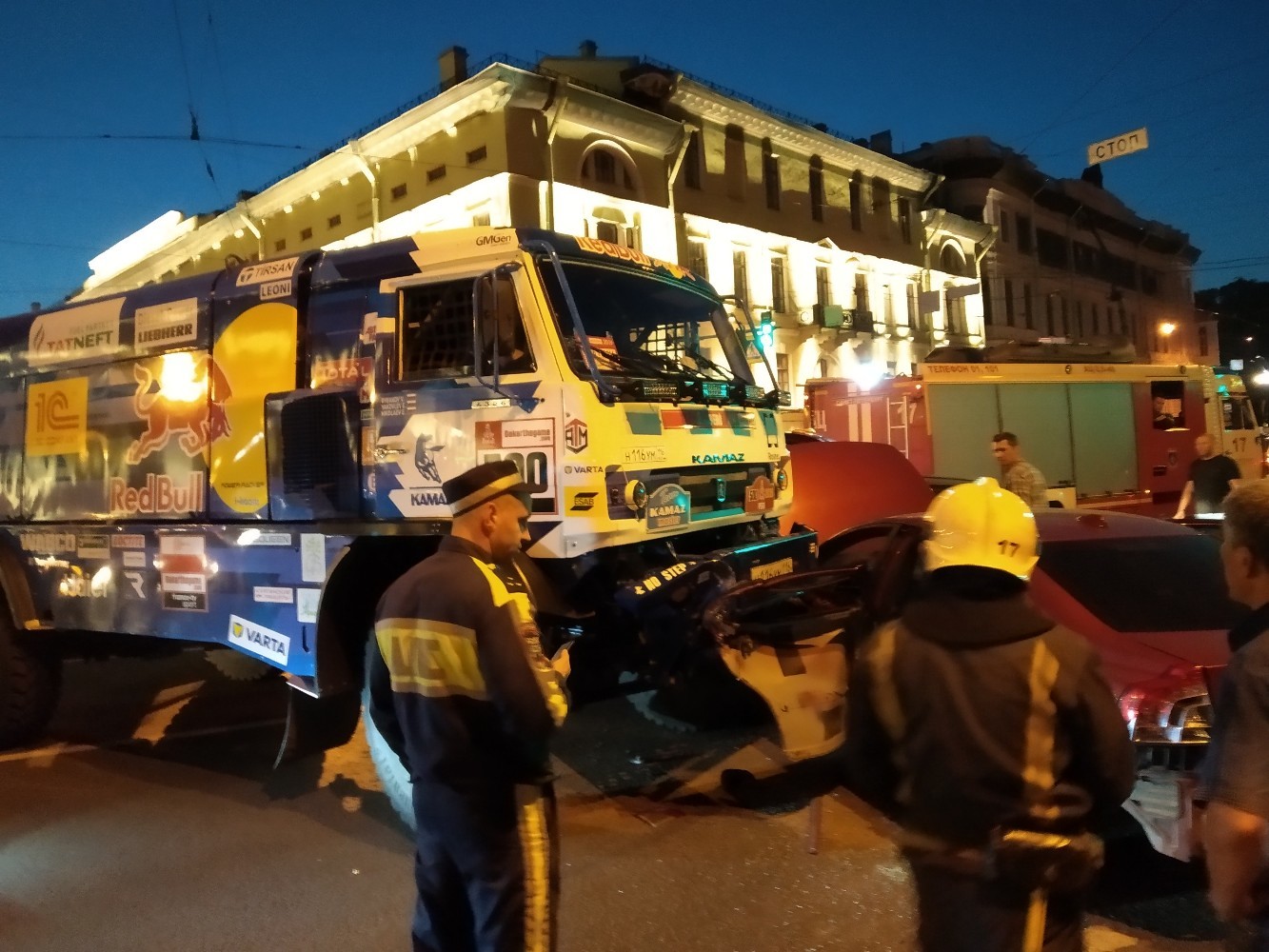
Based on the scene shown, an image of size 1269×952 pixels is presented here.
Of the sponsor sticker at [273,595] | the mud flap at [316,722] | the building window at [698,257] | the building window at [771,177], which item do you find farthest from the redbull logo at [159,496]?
the building window at [771,177]

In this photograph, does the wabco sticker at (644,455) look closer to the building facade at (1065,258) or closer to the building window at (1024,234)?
the building facade at (1065,258)

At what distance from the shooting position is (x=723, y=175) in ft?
90.4

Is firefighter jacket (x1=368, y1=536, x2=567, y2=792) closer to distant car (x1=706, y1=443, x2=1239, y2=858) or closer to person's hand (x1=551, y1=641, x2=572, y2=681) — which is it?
distant car (x1=706, y1=443, x2=1239, y2=858)

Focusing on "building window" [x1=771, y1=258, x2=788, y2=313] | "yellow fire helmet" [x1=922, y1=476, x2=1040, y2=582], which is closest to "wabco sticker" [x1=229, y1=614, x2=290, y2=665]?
"yellow fire helmet" [x1=922, y1=476, x2=1040, y2=582]

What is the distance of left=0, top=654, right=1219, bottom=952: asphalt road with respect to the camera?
12.5 ft

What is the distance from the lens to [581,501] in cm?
454

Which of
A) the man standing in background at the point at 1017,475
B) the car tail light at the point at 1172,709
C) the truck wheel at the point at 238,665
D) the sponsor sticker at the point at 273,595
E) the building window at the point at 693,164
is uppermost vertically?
the building window at the point at 693,164

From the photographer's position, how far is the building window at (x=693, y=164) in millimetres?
26469

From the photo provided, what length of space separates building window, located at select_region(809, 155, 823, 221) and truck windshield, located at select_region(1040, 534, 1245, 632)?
91.2 feet

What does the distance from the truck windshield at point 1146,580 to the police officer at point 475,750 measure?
8.86 feet

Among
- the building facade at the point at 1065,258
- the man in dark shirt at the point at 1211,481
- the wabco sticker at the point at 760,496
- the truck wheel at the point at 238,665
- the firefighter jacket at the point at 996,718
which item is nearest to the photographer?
the firefighter jacket at the point at 996,718

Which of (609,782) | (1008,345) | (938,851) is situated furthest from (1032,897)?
(1008,345)

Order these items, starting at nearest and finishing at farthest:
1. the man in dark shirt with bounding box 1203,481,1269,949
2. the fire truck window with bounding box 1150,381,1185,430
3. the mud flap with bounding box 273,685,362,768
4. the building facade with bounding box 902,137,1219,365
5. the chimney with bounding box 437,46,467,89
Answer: the man in dark shirt with bounding box 1203,481,1269,949, the mud flap with bounding box 273,685,362,768, the fire truck window with bounding box 1150,381,1185,430, the chimney with bounding box 437,46,467,89, the building facade with bounding box 902,137,1219,365

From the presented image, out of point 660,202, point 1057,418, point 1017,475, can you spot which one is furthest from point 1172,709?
point 660,202
